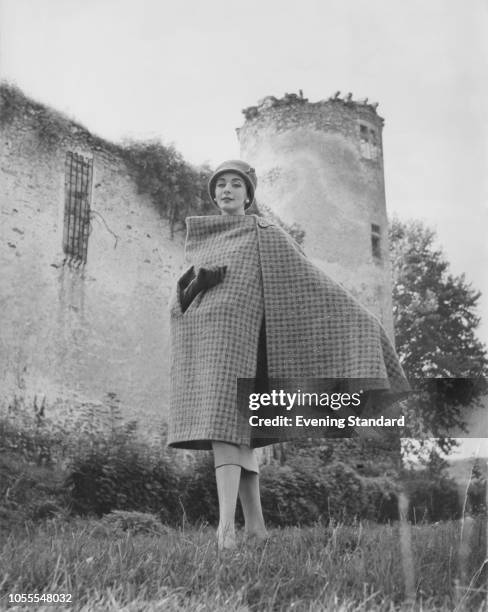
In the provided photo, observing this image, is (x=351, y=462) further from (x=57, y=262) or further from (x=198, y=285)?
(x=198, y=285)

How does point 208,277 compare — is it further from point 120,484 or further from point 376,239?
point 376,239

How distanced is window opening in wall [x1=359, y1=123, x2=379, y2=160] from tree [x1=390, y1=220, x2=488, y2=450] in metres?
3.82

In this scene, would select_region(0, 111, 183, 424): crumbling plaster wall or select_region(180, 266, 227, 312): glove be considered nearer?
select_region(180, 266, 227, 312): glove

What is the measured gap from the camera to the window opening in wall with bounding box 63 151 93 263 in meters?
8.62

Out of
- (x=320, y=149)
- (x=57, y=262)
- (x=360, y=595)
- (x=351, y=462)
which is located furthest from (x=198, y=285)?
(x=320, y=149)

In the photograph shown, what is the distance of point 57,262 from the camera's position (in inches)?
331

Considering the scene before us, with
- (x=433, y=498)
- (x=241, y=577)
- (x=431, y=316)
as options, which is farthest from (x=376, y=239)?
(x=241, y=577)

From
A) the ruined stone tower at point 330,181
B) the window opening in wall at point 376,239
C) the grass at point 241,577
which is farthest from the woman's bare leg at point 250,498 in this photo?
the window opening in wall at point 376,239

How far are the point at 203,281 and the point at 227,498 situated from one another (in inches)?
35.9

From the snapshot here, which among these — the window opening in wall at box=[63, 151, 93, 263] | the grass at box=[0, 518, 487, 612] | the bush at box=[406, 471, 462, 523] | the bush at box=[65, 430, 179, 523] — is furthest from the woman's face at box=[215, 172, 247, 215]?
the window opening in wall at box=[63, 151, 93, 263]

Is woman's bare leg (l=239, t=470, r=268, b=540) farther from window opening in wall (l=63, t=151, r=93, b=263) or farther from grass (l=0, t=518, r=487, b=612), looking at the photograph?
window opening in wall (l=63, t=151, r=93, b=263)

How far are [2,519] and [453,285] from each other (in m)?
13.5

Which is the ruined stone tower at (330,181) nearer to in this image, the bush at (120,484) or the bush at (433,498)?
the bush at (433,498)

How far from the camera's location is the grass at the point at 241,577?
1.95m
